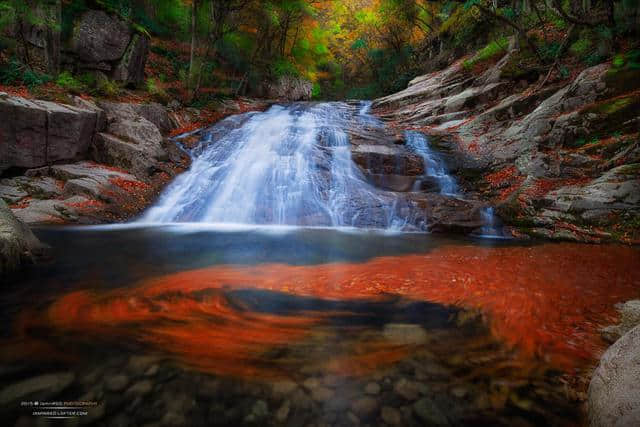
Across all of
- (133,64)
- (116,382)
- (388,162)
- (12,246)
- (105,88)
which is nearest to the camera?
(116,382)

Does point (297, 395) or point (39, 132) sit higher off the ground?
point (39, 132)

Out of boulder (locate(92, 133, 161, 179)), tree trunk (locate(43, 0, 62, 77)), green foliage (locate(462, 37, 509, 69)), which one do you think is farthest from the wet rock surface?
green foliage (locate(462, 37, 509, 69))

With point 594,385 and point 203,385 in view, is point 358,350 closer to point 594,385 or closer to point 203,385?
point 203,385

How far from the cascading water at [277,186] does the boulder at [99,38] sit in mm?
4548

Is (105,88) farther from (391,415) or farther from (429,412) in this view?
(429,412)

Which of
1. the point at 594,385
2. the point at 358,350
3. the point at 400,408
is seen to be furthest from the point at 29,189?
the point at 594,385

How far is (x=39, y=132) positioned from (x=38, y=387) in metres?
8.17

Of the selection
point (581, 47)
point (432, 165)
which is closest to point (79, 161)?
point (432, 165)

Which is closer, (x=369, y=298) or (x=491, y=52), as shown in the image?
(x=369, y=298)

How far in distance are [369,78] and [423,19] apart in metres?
8.89

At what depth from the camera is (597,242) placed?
19.2ft

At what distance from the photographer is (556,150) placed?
8422mm

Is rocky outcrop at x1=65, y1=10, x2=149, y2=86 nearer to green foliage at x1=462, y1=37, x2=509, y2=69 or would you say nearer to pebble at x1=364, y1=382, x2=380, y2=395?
pebble at x1=364, y1=382, x2=380, y2=395

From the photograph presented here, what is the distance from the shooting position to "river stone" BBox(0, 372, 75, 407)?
5.19ft
